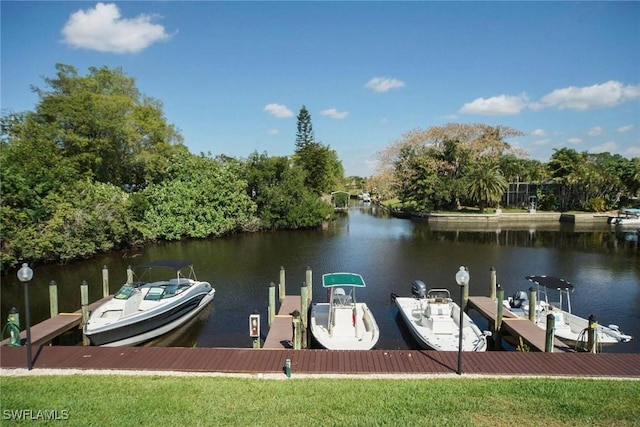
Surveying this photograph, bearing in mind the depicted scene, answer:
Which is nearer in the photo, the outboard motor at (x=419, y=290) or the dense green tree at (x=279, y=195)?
the outboard motor at (x=419, y=290)

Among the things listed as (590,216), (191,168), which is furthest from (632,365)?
(590,216)

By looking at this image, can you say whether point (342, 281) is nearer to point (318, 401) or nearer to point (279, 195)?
point (318, 401)

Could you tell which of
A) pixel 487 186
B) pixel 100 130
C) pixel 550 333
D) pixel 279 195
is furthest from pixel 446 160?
pixel 550 333

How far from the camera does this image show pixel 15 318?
12.2 meters

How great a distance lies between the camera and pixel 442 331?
1348 centimetres

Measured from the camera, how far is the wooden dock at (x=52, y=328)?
13166mm

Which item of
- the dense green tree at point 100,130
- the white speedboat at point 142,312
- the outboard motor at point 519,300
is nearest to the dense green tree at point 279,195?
the dense green tree at point 100,130

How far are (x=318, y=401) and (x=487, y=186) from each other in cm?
5214

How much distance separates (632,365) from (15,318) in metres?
17.3

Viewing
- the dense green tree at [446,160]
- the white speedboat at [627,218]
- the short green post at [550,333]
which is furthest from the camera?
the dense green tree at [446,160]

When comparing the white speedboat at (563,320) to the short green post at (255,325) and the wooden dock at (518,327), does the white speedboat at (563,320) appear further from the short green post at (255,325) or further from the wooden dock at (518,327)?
the short green post at (255,325)

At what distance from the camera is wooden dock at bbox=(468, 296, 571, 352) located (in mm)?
12711

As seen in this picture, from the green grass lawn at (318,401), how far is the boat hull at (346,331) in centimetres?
296

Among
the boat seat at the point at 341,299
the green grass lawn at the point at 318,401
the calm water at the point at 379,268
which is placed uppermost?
the boat seat at the point at 341,299
